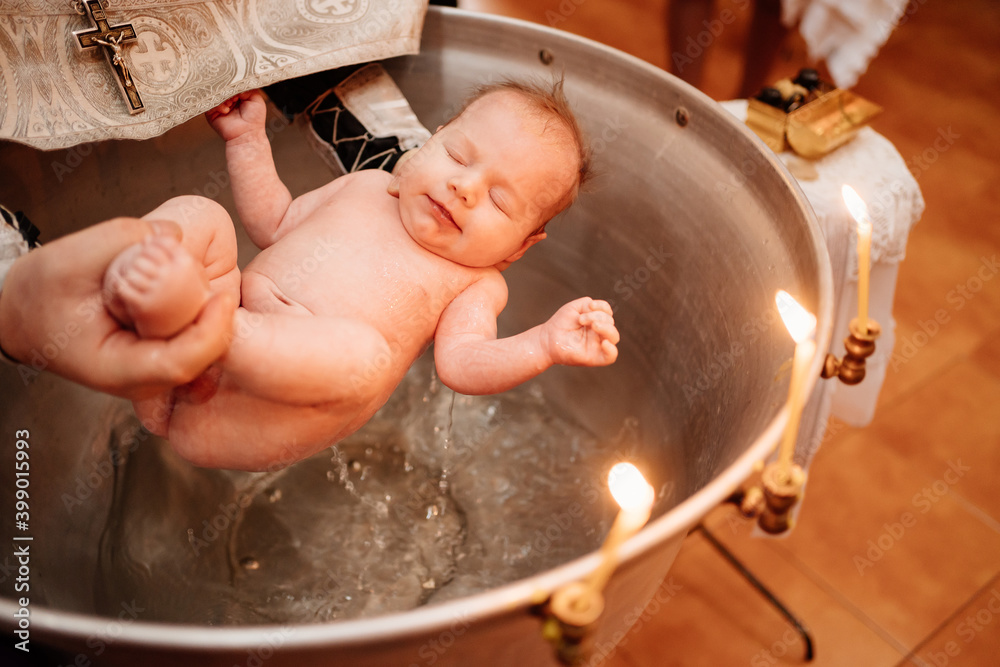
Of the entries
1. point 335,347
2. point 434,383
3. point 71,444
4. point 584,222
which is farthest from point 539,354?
point 71,444

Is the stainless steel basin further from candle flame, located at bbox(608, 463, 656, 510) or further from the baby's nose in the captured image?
the baby's nose

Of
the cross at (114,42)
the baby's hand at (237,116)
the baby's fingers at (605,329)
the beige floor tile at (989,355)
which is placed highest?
the cross at (114,42)

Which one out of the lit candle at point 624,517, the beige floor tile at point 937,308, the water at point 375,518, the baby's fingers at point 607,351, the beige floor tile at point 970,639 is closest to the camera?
the lit candle at point 624,517

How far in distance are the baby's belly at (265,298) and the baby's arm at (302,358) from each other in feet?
0.21

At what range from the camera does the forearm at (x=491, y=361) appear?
0.61 meters

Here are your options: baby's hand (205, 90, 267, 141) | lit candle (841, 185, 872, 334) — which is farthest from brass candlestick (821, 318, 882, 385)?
baby's hand (205, 90, 267, 141)

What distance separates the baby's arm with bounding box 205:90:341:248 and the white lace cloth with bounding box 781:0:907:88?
0.98 meters

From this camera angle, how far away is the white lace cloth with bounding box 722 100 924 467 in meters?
0.92

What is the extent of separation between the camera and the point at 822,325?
1.77ft

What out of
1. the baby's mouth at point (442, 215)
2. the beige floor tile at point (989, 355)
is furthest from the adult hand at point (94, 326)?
the beige floor tile at point (989, 355)

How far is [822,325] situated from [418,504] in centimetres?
58

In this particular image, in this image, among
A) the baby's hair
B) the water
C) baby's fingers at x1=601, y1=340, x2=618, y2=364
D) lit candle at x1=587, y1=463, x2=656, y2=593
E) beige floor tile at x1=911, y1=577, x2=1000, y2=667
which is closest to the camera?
lit candle at x1=587, y1=463, x2=656, y2=593

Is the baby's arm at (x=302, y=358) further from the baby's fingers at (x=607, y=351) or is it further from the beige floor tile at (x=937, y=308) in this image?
the beige floor tile at (x=937, y=308)

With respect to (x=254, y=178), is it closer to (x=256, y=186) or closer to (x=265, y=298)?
(x=256, y=186)
